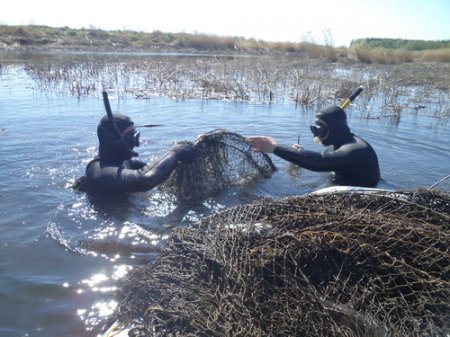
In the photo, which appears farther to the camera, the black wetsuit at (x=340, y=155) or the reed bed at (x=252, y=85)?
the reed bed at (x=252, y=85)

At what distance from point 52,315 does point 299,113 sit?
983cm

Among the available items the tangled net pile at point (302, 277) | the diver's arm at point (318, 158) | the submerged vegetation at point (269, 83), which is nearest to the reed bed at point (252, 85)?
the submerged vegetation at point (269, 83)

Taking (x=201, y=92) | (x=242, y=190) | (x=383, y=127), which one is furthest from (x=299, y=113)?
(x=242, y=190)

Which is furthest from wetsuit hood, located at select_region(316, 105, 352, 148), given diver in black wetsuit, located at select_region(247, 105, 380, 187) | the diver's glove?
the diver's glove

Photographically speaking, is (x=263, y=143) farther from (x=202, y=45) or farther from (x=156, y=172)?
(x=202, y=45)


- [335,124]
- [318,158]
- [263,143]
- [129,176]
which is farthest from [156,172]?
[335,124]

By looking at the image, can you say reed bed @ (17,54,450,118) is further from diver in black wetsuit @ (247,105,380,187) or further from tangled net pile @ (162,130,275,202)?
tangled net pile @ (162,130,275,202)

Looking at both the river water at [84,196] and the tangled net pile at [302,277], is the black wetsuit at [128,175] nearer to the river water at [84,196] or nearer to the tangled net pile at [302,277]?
the river water at [84,196]

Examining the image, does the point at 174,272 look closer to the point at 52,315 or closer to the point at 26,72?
the point at 52,315

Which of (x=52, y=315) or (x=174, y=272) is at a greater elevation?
(x=174, y=272)

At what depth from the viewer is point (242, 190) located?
245 inches

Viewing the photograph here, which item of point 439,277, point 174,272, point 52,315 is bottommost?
point 52,315

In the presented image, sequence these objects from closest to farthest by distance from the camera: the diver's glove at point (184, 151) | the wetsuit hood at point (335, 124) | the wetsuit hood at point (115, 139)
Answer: the diver's glove at point (184, 151) < the wetsuit hood at point (115, 139) < the wetsuit hood at point (335, 124)

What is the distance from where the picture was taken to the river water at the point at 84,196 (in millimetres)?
3928
